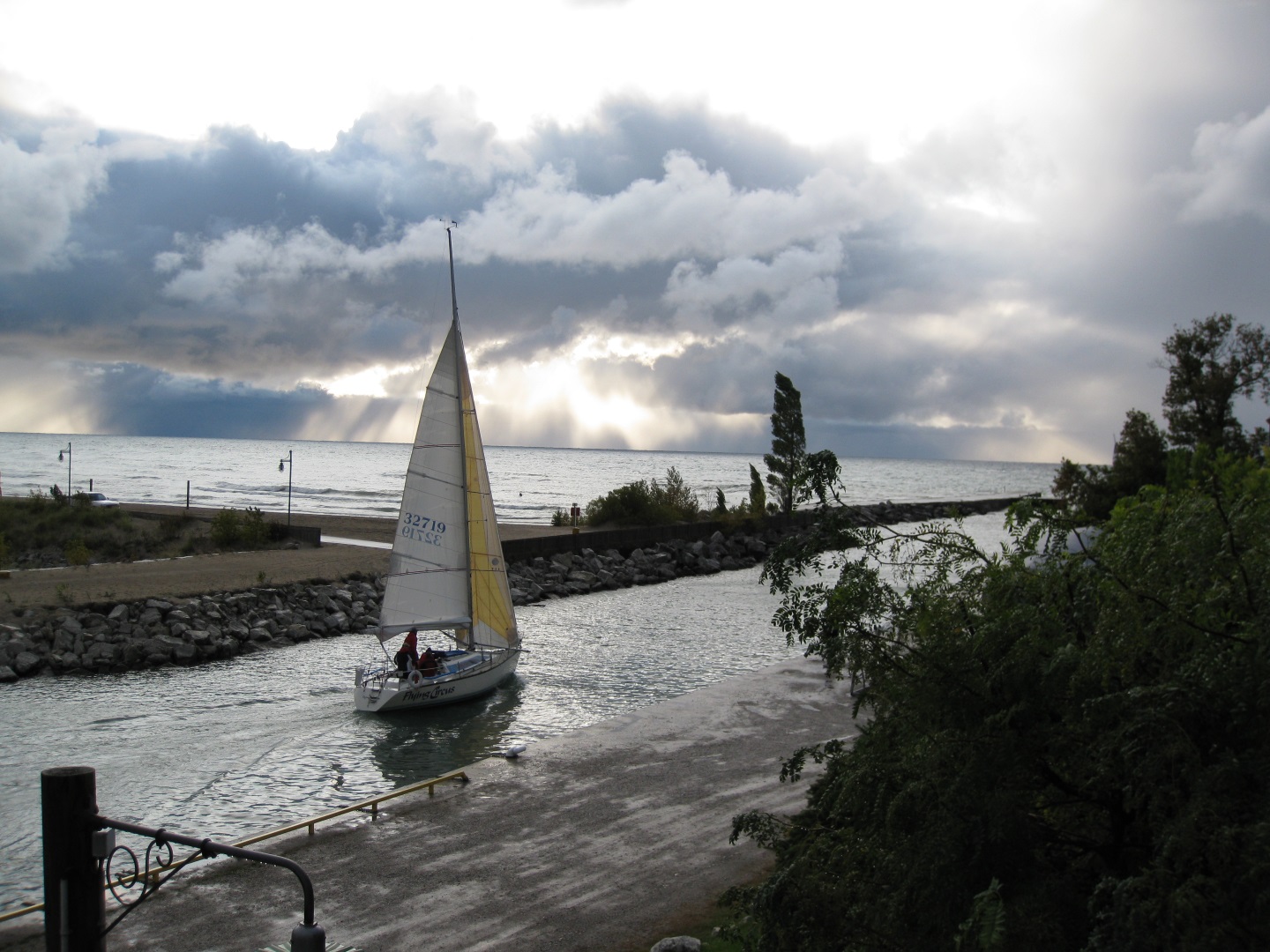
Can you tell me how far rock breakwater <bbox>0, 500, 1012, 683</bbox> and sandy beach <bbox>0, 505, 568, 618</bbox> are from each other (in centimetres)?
103

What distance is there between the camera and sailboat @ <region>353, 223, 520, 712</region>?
26.0 m

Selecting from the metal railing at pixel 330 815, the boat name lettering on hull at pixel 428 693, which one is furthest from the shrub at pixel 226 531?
the metal railing at pixel 330 815

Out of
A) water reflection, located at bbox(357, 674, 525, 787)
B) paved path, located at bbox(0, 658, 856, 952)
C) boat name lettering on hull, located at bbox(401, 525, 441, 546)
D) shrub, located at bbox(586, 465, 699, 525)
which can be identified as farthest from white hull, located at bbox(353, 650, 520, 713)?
shrub, located at bbox(586, 465, 699, 525)

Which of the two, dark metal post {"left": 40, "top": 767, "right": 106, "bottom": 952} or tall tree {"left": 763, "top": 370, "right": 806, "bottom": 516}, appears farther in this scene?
tall tree {"left": 763, "top": 370, "right": 806, "bottom": 516}

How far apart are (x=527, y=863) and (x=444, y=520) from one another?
1438 cm

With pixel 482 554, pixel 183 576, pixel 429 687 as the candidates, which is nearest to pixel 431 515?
pixel 482 554

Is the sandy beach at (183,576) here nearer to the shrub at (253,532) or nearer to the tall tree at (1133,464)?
the shrub at (253,532)

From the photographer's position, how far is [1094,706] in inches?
227

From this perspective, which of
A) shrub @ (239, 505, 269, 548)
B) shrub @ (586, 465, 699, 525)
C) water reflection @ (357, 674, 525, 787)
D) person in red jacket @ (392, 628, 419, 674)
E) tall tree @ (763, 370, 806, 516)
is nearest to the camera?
water reflection @ (357, 674, 525, 787)

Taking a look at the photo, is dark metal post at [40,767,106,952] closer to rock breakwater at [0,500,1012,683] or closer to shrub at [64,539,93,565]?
rock breakwater at [0,500,1012,683]

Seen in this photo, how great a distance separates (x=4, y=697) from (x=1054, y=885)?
89.7 ft

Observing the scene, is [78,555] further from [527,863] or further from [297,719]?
[527,863]

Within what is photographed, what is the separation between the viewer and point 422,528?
86.4 feet

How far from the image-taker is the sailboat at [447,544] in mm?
26031
